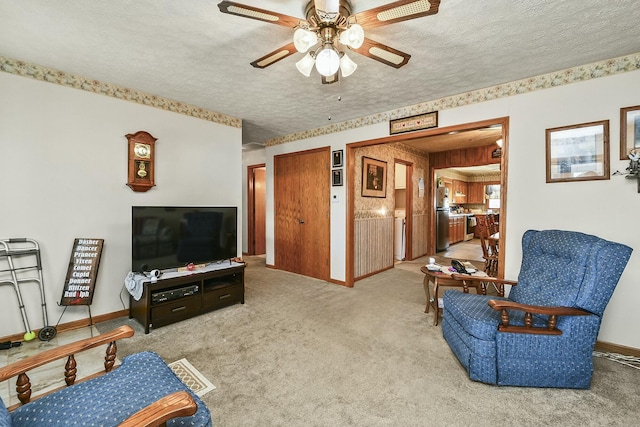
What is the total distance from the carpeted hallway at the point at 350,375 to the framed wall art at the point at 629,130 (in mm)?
1738

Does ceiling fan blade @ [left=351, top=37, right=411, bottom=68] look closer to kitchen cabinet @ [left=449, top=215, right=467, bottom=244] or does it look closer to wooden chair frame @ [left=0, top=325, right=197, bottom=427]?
wooden chair frame @ [left=0, top=325, right=197, bottom=427]

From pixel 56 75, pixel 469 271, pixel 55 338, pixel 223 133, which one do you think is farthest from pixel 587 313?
pixel 56 75

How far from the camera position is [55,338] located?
8.23 ft

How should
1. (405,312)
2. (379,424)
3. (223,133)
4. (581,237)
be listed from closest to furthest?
(379,424)
(581,237)
(405,312)
(223,133)

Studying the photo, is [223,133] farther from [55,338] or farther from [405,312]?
[405,312]

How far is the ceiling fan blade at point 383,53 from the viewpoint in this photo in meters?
1.64

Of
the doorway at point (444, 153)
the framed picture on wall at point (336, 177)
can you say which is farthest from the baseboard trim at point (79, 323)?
the framed picture on wall at point (336, 177)

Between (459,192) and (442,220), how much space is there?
3.23 m

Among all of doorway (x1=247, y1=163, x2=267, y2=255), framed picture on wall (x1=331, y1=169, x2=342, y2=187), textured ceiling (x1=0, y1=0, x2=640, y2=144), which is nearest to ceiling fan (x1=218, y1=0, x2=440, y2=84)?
textured ceiling (x1=0, y1=0, x2=640, y2=144)

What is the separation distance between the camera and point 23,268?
2422 millimetres

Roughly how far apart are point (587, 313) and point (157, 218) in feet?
11.9

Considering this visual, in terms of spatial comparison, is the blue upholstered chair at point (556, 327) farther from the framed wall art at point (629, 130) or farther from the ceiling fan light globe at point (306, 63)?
the ceiling fan light globe at point (306, 63)

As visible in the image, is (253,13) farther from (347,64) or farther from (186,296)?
(186,296)

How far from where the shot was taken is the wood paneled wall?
174 inches
